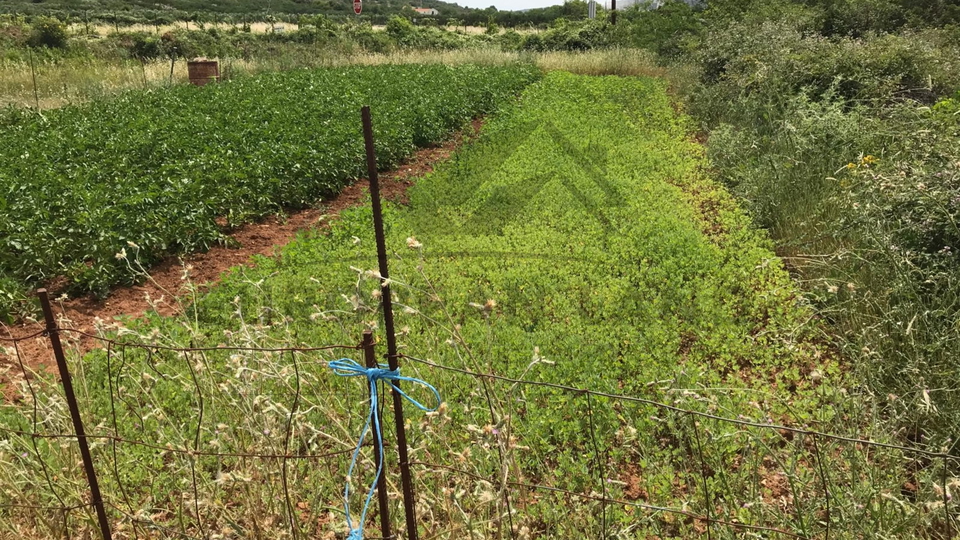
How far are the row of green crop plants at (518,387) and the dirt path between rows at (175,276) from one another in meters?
0.52

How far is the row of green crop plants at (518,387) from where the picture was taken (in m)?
2.74

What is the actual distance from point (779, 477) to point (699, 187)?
6.32 metres

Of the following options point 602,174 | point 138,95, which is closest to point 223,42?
point 138,95

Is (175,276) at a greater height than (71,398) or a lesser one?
lesser

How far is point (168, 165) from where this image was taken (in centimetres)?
810

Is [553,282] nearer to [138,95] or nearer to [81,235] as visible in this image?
[81,235]

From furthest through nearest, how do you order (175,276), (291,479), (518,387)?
(175,276)
(518,387)
(291,479)

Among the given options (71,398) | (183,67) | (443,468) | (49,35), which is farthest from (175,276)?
(49,35)

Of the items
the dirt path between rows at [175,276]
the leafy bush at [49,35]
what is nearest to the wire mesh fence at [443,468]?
the dirt path between rows at [175,276]

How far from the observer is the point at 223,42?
31625mm

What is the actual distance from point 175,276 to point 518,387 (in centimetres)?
451

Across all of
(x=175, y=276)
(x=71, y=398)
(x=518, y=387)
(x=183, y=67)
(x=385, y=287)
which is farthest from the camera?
(x=183, y=67)

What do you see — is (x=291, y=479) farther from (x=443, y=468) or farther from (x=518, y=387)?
(x=518, y=387)

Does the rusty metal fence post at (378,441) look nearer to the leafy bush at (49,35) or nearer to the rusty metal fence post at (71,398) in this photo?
the rusty metal fence post at (71,398)
